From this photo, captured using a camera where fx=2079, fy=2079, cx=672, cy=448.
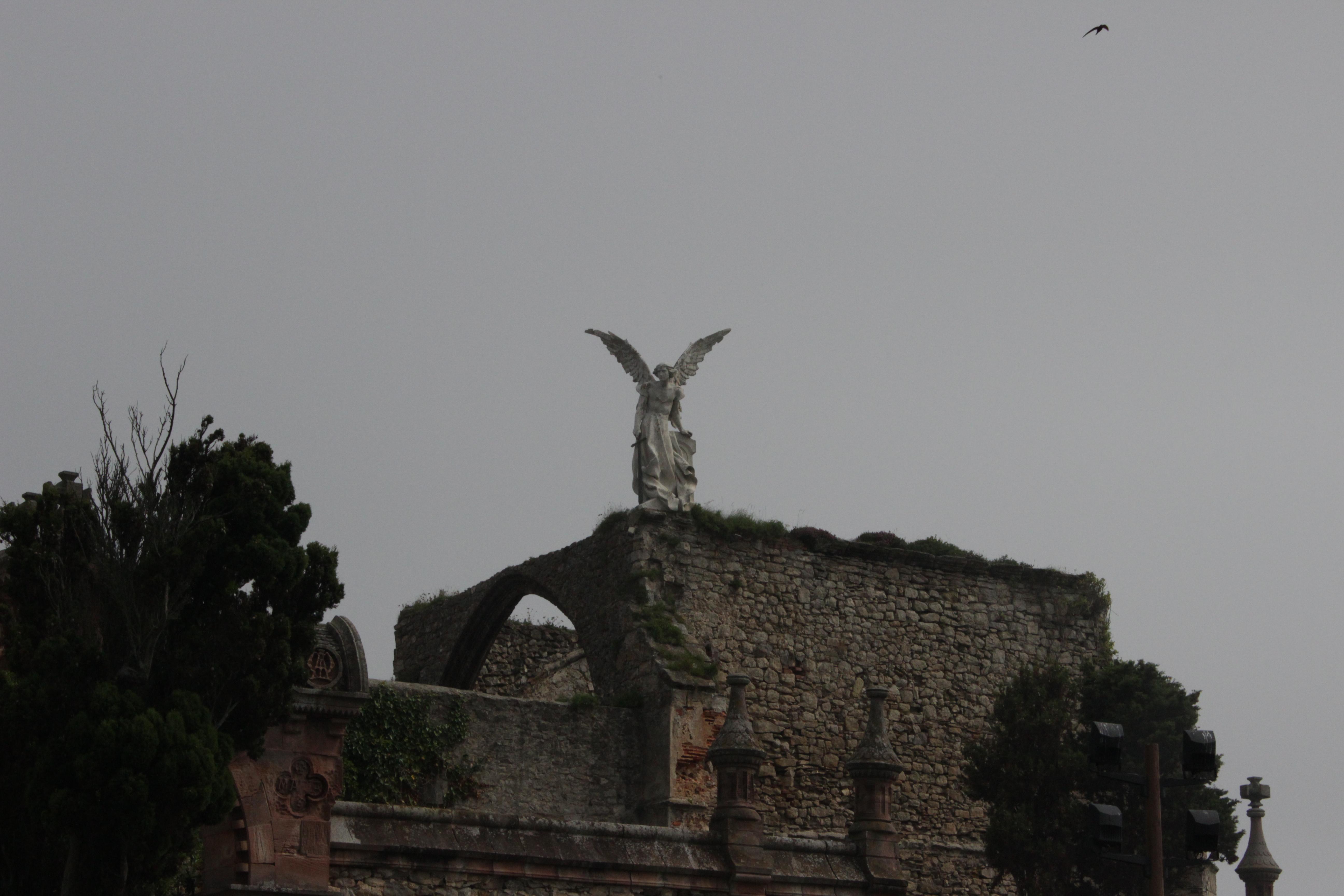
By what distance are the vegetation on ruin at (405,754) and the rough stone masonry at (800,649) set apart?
0.95 metres

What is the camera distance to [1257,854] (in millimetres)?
25375

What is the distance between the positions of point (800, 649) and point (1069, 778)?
392cm

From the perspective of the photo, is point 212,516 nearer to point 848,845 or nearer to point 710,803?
point 848,845

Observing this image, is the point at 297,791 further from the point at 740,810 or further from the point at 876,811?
the point at 876,811

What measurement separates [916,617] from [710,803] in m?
4.77

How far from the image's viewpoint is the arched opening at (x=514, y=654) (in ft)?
93.1

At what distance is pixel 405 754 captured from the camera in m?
22.5

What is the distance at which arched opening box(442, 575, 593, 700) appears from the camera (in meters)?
28.4

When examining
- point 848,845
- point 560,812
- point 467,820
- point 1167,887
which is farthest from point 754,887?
point 1167,887

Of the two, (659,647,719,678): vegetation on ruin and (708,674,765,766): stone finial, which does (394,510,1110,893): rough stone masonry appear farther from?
(708,674,765,766): stone finial

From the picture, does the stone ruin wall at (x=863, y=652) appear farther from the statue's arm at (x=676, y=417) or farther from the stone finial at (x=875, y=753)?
the stone finial at (x=875, y=753)

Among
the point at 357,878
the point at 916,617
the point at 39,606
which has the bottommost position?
the point at 357,878

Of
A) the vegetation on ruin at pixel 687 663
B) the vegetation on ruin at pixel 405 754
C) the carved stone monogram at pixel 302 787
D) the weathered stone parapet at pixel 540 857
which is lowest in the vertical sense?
the weathered stone parapet at pixel 540 857

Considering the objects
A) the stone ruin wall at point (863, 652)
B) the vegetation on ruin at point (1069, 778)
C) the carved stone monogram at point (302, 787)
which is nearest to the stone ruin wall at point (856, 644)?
the stone ruin wall at point (863, 652)
